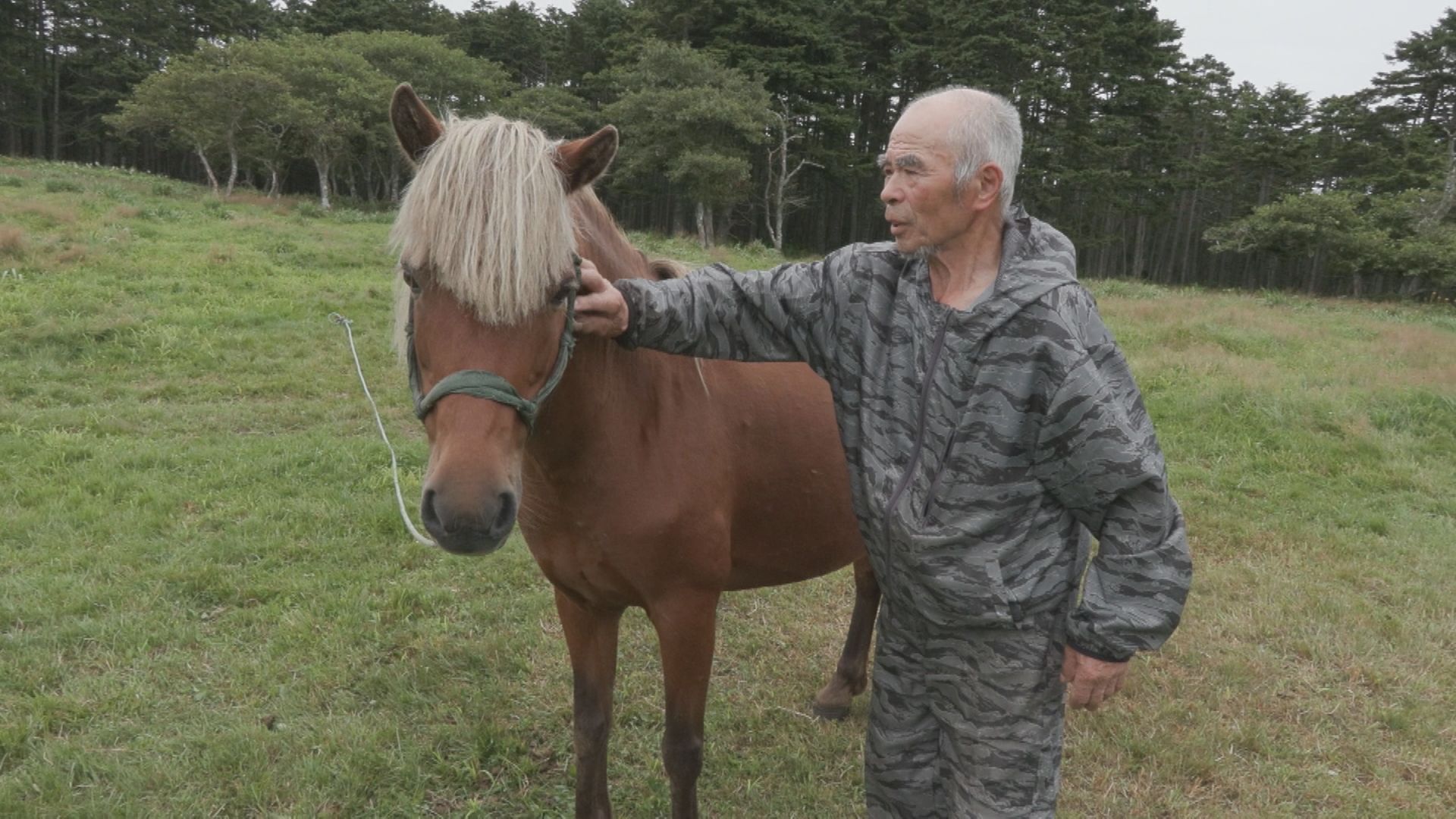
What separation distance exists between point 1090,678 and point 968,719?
1.08 ft

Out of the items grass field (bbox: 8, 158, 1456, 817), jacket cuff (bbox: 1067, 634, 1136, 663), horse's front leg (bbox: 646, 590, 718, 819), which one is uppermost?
jacket cuff (bbox: 1067, 634, 1136, 663)

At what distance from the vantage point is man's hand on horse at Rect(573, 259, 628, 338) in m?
1.83

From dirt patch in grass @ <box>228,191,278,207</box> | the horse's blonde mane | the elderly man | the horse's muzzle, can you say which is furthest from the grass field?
dirt patch in grass @ <box>228,191,278,207</box>

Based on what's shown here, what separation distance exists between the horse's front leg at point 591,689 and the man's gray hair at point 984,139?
1739 mm

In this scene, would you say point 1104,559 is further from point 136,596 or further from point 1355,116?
point 1355,116

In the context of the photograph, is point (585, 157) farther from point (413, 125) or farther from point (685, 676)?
point (685, 676)

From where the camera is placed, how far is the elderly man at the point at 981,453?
163 centimetres

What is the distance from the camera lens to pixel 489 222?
1602 millimetres

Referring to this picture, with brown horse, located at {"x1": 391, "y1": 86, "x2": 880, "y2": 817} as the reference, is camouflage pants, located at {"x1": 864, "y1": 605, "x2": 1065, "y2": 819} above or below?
below

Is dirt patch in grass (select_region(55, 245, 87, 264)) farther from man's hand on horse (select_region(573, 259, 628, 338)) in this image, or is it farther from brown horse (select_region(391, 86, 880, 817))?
man's hand on horse (select_region(573, 259, 628, 338))

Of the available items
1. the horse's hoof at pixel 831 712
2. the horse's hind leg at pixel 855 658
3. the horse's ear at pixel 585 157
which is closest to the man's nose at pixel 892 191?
the horse's ear at pixel 585 157

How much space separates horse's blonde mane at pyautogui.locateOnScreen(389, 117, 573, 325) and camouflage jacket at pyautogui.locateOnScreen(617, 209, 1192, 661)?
335 millimetres

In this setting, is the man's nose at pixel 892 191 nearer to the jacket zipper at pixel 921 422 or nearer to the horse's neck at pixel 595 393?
the jacket zipper at pixel 921 422

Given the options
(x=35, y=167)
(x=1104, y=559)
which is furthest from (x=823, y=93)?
(x=1104, y=559)
